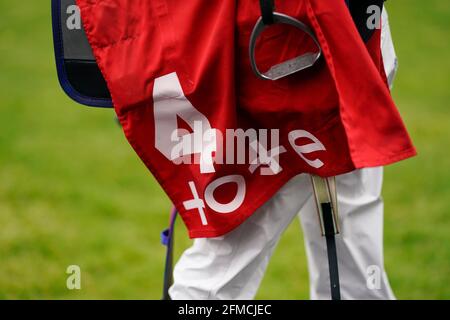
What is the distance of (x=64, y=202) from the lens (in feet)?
10.2

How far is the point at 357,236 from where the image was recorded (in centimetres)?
188

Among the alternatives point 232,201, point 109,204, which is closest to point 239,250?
point 232,201

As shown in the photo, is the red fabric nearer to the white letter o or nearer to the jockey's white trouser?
the white letter o

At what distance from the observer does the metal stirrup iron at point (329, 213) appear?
5.13ft

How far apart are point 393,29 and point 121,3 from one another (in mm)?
4203

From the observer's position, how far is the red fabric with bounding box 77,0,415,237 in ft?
4.47

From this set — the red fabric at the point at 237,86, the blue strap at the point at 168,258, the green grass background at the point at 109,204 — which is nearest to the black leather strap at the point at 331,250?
the red fabric at the point at 237,86

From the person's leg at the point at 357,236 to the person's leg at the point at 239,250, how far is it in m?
0.21

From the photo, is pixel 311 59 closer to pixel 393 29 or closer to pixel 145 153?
pixel 145 153

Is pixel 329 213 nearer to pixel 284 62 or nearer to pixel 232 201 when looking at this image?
pixel 232 201

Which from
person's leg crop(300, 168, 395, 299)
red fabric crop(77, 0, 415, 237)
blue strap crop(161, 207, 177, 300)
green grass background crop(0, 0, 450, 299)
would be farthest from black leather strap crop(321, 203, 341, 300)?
green grass background crop(0, 0, 450, 299)

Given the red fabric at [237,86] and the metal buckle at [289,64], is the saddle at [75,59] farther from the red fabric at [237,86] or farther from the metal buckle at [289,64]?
the metal buckle at [289,64]
